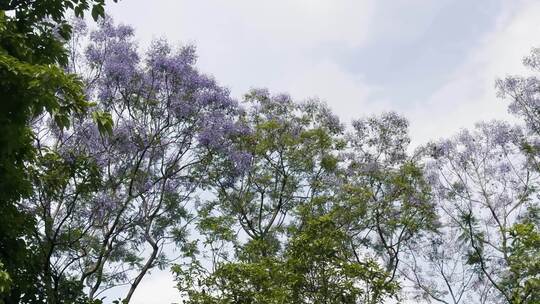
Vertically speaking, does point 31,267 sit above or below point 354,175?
below

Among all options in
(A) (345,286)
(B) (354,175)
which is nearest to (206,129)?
(B) (354,175)

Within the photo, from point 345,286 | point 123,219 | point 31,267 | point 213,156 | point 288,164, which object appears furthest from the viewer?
point 288,164

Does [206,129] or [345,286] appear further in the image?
[206,129]

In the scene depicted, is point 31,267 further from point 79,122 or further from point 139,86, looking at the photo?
point 139,86

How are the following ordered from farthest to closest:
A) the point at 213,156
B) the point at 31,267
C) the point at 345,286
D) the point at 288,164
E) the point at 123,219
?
the point at 288,164 → the point at 213,156 → the point at 123,219 → the point at 345,286 → the point at 31,267

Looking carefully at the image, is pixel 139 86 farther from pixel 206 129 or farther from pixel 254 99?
pixel 254 99

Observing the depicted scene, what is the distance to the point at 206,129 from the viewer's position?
18.0 meters

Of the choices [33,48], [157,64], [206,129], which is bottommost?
[33,48]

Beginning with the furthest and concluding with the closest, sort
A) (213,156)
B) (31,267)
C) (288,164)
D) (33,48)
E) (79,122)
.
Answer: (288,164)
(213,156)
(79,122)
(31,267)
(33,48)

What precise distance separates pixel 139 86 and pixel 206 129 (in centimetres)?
A: 241

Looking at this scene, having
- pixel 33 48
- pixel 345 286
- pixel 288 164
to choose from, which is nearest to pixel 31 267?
pixel 33 48

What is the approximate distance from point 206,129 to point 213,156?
51.4 inches

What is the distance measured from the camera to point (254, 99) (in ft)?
71.8

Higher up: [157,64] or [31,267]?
[157,64]
